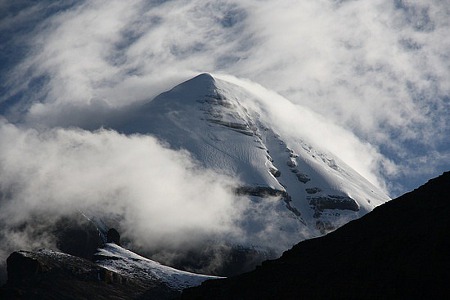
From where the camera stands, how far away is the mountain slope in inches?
2611

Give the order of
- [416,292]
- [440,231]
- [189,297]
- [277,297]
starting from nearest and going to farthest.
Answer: [416,292] → [440,231] → [277,297] → [189,297]

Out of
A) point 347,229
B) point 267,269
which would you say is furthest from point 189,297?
point 347,229

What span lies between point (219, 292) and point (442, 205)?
1086 inches

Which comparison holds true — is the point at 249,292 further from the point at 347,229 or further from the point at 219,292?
the point at 347,229

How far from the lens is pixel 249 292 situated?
270 ft

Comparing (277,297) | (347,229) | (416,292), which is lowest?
(347,229)

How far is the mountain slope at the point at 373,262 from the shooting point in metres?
66.3

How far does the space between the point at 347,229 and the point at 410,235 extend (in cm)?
1761

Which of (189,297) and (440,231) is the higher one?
(440,231)

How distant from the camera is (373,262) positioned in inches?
2913

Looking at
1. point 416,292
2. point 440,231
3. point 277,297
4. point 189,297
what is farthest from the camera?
point 189,297

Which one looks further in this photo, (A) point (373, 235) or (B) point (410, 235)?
(A) point (373, 235)

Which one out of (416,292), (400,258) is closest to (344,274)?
(400,258)

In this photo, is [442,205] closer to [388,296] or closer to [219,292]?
[388,296]
